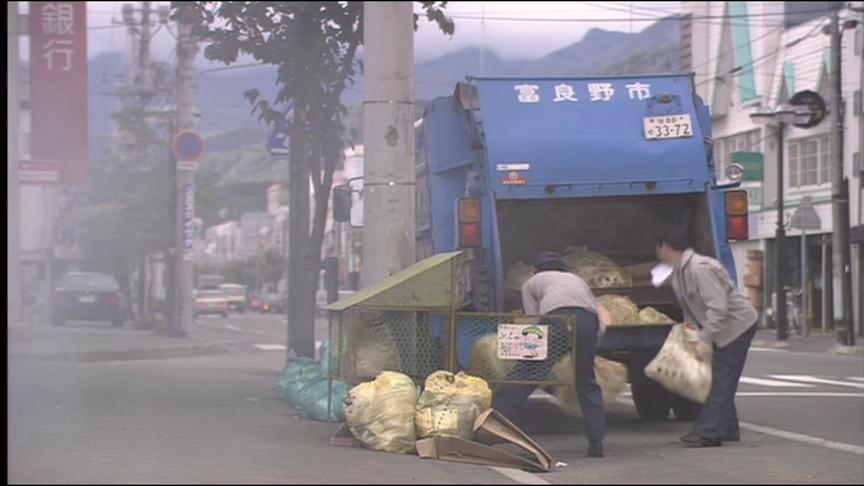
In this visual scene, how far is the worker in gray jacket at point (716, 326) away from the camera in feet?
33.9

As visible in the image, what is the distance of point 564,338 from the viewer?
33.2 ft

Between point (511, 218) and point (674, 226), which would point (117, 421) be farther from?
point (674, 226)

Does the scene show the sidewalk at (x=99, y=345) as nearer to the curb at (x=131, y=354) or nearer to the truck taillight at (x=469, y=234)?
the curb at (x=131, y=354)

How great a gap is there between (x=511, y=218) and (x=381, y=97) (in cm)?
170

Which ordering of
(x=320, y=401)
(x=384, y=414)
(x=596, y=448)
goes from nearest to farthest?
(x=384, y=414)
(x=596, y=448)
(x=320, y=401)

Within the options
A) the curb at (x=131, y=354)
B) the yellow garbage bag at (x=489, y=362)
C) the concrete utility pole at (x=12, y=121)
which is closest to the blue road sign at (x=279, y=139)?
the concrete utility pole at (x=12, y=121)

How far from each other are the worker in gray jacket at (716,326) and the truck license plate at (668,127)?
158 cm

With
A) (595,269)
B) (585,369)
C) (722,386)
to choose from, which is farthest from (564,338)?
(595,269)

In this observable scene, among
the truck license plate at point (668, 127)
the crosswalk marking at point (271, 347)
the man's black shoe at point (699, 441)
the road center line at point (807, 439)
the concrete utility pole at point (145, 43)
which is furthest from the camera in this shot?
the crosswalk marking at point (271, 347)

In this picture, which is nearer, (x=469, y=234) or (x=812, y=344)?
(x=469, y=234)

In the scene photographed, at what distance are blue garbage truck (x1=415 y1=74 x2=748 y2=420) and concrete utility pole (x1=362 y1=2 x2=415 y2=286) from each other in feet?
1.04

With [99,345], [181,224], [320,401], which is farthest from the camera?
[181,224]

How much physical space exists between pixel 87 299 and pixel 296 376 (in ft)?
65.0

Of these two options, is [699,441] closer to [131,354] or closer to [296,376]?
[296,376]
